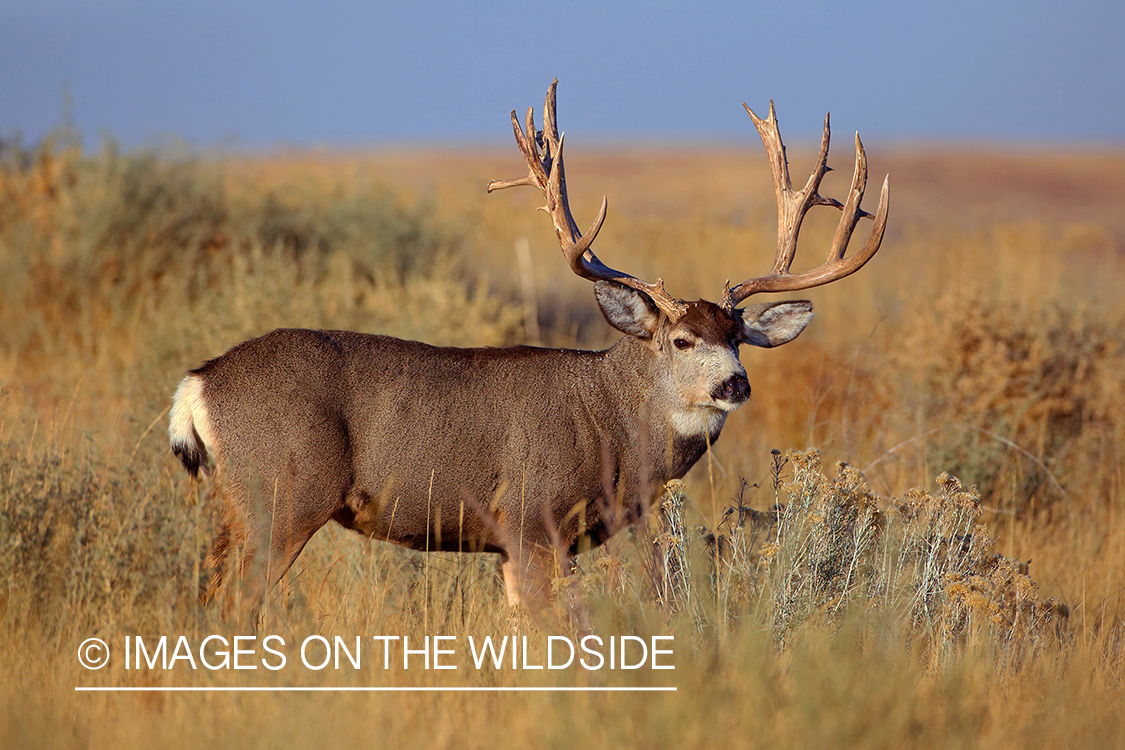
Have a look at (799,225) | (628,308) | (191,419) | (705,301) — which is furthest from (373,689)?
(799,225)

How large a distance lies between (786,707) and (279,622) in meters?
1.94

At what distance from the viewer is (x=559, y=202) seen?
18.2 feet

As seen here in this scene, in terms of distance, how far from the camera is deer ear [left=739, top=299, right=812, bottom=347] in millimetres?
5398

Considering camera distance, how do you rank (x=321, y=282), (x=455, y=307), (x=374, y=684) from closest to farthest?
(x=374, y=684), (x=455, y=307), (x=321, y=282)

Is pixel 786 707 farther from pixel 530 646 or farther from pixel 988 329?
pixel 988 329

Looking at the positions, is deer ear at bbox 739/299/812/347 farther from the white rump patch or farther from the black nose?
the white rump patch

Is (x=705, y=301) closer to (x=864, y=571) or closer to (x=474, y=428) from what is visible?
(x=474, y=428)

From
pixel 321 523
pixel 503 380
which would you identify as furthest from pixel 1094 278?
pixel 321 523

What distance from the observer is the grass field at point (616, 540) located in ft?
11.4

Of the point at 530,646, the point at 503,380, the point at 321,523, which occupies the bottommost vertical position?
the point at 530,646

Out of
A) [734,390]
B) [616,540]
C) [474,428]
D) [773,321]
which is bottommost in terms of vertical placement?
[616,540]

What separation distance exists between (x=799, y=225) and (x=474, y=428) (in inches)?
76.1

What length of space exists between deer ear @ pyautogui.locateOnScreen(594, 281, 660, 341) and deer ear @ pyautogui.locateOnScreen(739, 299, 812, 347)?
48 centimetres

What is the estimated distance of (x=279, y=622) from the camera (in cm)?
417
